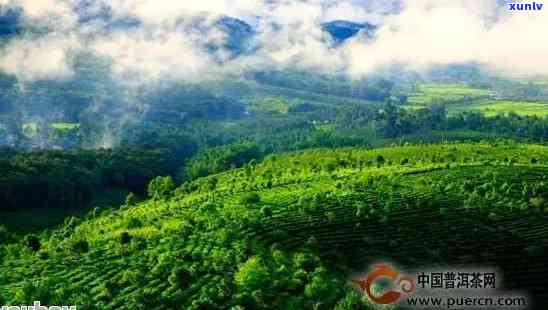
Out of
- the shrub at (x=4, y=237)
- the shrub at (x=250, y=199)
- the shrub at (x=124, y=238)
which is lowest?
the shrub at (x=4, y=237)

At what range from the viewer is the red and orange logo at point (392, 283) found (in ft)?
168

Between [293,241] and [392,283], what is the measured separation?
15.5 meters

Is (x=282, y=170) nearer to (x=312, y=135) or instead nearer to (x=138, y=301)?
(x=138, y=301)

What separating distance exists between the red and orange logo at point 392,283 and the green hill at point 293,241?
1.55m

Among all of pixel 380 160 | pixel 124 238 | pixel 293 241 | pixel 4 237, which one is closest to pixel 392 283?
pixel 293 241

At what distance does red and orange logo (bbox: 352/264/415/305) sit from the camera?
2013 inches

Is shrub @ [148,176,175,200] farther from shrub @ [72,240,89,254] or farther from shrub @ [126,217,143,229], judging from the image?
shrub @ [72,240,89,254]

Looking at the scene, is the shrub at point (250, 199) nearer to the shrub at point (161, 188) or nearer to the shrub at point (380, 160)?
the shrub at point (380, 160)

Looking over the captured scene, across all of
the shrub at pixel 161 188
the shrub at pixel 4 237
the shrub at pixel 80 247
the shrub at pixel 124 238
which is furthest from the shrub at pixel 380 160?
the shrub at pixel 4 237

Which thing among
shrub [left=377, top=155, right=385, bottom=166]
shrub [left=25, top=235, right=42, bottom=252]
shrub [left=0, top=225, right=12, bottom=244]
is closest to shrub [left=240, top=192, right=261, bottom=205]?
shrub [left=25, top=235, right=42, bottom=252]

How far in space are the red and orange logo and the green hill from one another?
1.55 meters

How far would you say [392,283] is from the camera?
53.2m

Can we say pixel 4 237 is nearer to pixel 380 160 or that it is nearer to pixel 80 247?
pixel 80 247

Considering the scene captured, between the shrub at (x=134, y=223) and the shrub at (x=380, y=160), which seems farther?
the shrub at (x=380, y=160)
